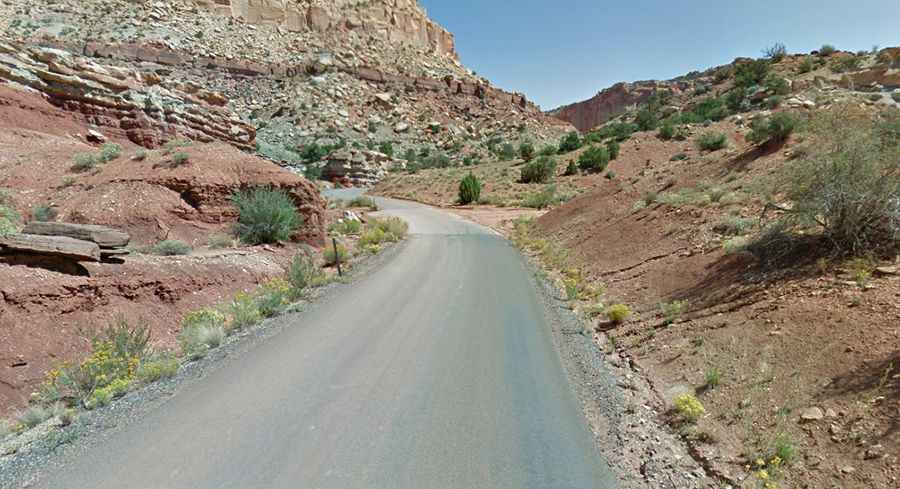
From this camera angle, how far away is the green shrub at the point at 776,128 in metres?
12.3

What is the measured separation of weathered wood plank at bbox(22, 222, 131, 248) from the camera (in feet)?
24.2

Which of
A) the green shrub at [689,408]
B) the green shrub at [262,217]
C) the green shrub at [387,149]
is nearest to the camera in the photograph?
the green shrub at [689,408]

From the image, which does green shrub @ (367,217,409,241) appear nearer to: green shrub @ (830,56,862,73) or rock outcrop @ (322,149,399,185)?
rock outcrop @ (322,149,399,185)

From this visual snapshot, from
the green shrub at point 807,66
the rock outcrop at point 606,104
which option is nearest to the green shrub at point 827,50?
the green shrub at point 807,66

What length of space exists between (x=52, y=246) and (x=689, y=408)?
9.58m

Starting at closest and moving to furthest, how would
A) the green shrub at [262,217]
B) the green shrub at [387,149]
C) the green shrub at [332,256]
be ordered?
1. the green shrub at [262,217]
2. the green shrub at [332,256]
3. the green shrub at [387,149]

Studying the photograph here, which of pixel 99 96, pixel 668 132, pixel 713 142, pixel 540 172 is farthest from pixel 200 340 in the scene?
pixel 668 132

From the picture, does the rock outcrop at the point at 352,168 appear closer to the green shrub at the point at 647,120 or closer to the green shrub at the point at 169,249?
the green shrub at the point at 647,120

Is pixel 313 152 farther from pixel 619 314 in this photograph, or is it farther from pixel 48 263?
pixel 619 314

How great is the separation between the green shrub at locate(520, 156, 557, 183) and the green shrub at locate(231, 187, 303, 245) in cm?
2592

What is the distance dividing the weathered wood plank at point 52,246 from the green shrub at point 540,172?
31.0 m

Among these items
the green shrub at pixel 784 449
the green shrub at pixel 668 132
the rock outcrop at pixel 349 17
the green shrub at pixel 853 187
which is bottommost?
the green shrub at pixel 784 449

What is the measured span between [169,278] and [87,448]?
532 centimetres

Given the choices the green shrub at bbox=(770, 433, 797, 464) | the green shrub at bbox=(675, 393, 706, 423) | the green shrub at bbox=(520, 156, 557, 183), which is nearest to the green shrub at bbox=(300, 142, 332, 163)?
the green shrub at bbox=(520, 156, 557, 183)
